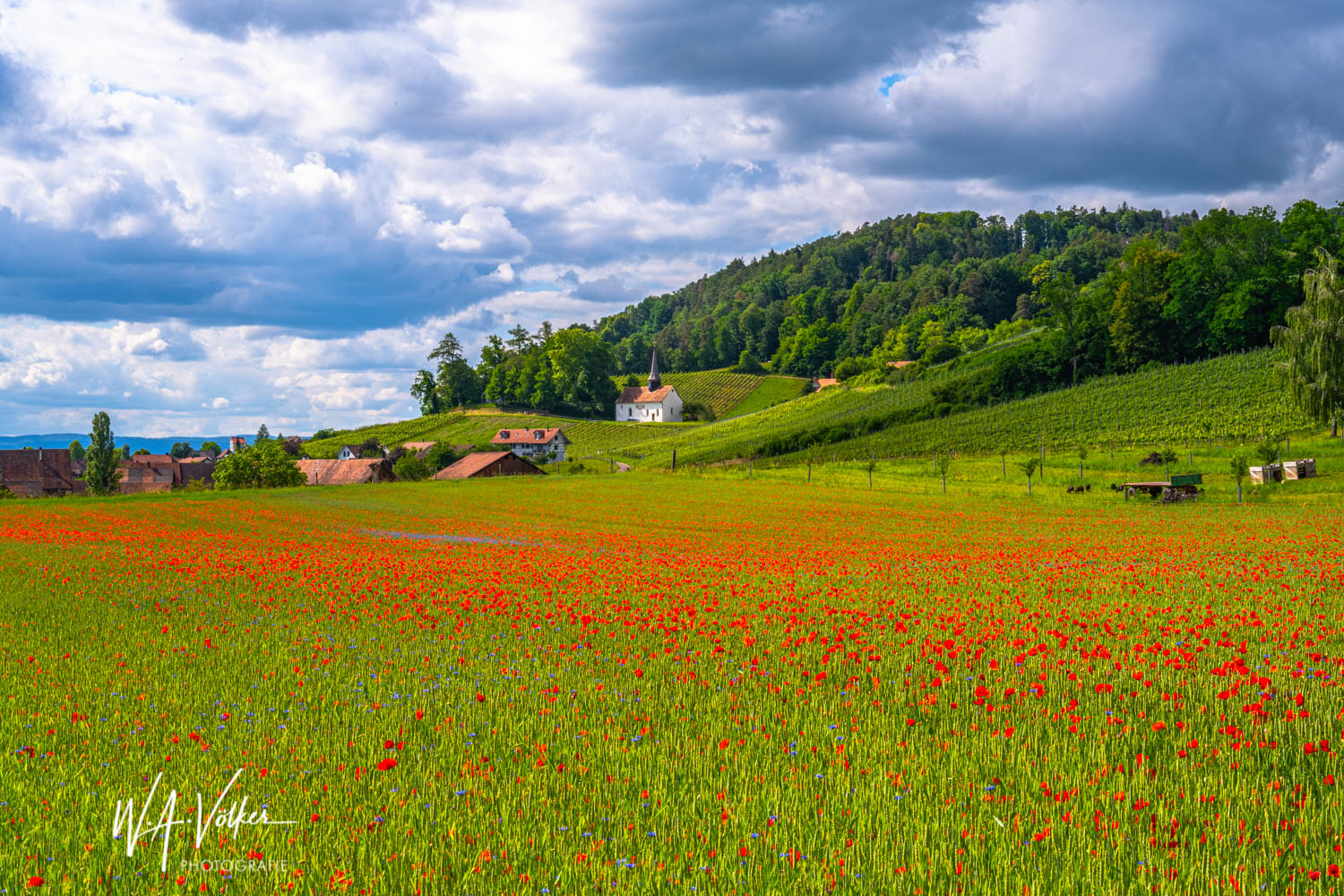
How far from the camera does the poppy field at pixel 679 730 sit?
525cm

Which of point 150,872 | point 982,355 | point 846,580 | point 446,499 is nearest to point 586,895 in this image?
point 150,872

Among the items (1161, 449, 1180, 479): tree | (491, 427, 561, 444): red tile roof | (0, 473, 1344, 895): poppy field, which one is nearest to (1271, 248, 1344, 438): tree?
(1161, 449, 1180, 479): tree

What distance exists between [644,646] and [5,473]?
6263 inches

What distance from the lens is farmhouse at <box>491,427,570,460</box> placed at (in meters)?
163

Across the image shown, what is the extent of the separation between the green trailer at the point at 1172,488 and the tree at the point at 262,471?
290ft

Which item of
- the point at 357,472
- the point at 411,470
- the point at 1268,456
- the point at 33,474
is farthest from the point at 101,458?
the point at 1268,456

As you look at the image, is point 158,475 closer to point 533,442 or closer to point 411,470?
point 533,442

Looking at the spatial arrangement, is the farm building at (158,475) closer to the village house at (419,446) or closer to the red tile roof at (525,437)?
the village house at (419,446)

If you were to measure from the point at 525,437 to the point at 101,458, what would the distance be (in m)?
68.7

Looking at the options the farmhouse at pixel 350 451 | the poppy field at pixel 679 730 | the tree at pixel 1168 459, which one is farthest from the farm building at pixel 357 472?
the poppy field at pixel 679 730

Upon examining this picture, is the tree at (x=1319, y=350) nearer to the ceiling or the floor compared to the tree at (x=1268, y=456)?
nearer to the ceiling

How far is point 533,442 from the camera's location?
16462 cm

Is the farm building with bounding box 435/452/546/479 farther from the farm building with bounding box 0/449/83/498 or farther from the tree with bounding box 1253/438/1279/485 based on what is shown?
the farm building with bounding box 0/449/83/498

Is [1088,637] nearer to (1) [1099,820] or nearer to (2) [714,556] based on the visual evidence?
(1) [1099,820]
